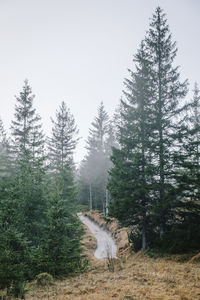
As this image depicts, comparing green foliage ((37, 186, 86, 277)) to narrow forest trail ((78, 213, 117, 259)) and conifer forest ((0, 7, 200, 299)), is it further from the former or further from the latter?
narrow forest trail ((78, 213, 117, 259))

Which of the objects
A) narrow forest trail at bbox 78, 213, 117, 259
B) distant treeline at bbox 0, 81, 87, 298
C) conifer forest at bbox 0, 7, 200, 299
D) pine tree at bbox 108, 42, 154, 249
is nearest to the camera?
distant treeline at bbox 0, 81, 87, 298

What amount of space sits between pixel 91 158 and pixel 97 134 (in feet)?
16.9

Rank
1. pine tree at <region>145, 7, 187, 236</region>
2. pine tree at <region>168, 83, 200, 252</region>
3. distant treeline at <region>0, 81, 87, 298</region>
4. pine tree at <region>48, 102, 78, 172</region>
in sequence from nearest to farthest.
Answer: distant treeline at <region>0, 81, 87, 298</region> < pine tree at <region>168, 83, 200, 252</region> < pine tree at <region>145, 7, 187, 236</region> < pine tree at <region>48, 102, 78, 172</region>

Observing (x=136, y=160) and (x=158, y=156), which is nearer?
(x=158, y=156)

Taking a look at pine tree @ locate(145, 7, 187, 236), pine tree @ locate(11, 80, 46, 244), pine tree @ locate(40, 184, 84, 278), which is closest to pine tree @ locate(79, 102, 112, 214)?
pine tree @ locate(11, 80, 46, 244)

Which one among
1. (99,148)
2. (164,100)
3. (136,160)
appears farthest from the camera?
(99,148)

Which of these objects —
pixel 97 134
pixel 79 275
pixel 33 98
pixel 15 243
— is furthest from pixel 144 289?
pixel 97 134

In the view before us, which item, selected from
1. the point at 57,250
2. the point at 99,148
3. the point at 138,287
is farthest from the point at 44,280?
the point at 99,148

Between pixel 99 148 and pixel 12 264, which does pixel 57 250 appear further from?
pixel 99 148

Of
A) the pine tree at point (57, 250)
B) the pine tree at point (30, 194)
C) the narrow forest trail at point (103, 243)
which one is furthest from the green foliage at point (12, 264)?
the narrow forest trail at point (103, 243)

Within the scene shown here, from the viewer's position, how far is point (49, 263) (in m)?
10.0

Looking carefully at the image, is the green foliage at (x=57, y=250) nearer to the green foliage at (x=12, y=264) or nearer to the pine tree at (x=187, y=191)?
the green foliage at (x=12, y=264)

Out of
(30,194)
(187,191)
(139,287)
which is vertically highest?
(187,191)

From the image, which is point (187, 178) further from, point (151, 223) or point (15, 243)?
point (15, 243)
